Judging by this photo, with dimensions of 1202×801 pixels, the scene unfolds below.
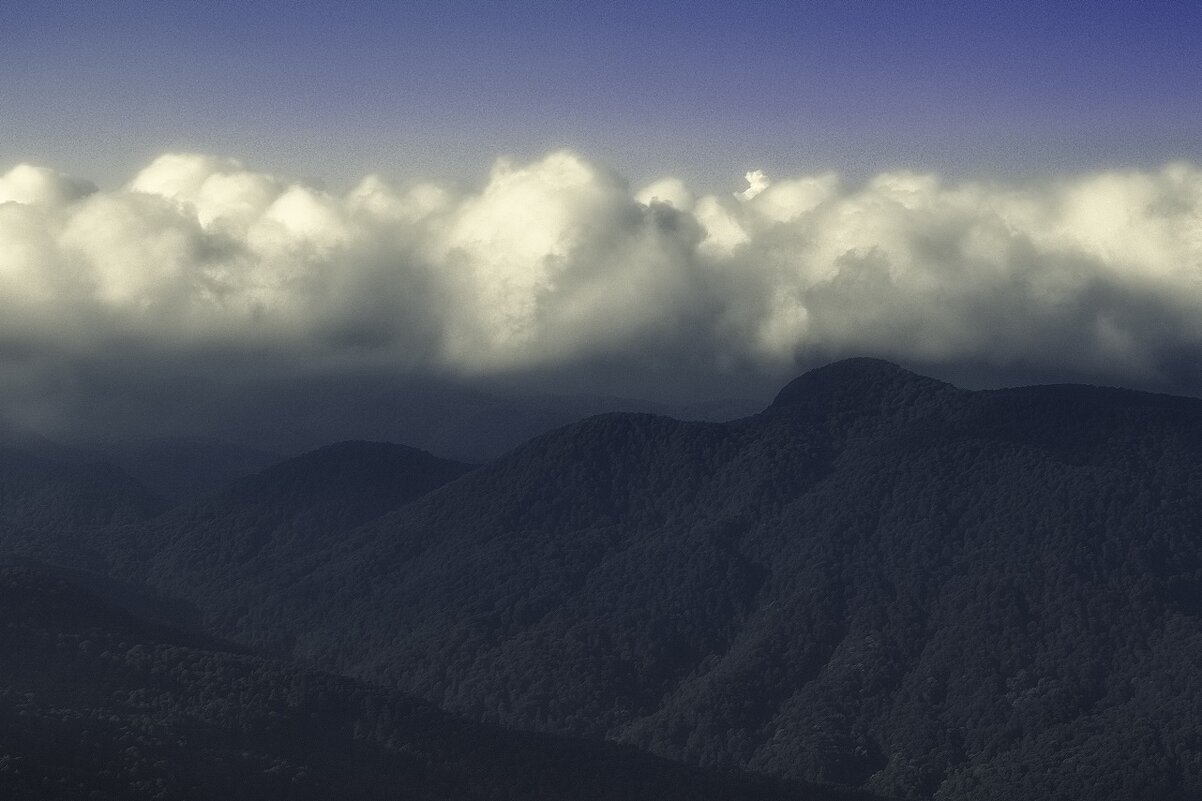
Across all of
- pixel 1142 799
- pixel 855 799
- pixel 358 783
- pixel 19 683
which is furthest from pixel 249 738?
pixel 1142 799

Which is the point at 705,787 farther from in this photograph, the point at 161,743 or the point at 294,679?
the point at 161,743

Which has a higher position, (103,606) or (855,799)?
(103,606)

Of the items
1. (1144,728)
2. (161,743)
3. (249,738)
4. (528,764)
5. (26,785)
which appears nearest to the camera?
(26,785)

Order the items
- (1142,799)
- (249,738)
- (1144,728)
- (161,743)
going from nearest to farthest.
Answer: (161,743) < (249,738) < (1142,799) < (1144,728)

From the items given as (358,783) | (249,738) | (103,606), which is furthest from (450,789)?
(103,606)

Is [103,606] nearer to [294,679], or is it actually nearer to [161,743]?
[294,679]

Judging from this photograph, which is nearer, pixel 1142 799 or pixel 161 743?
pixel 161 743
